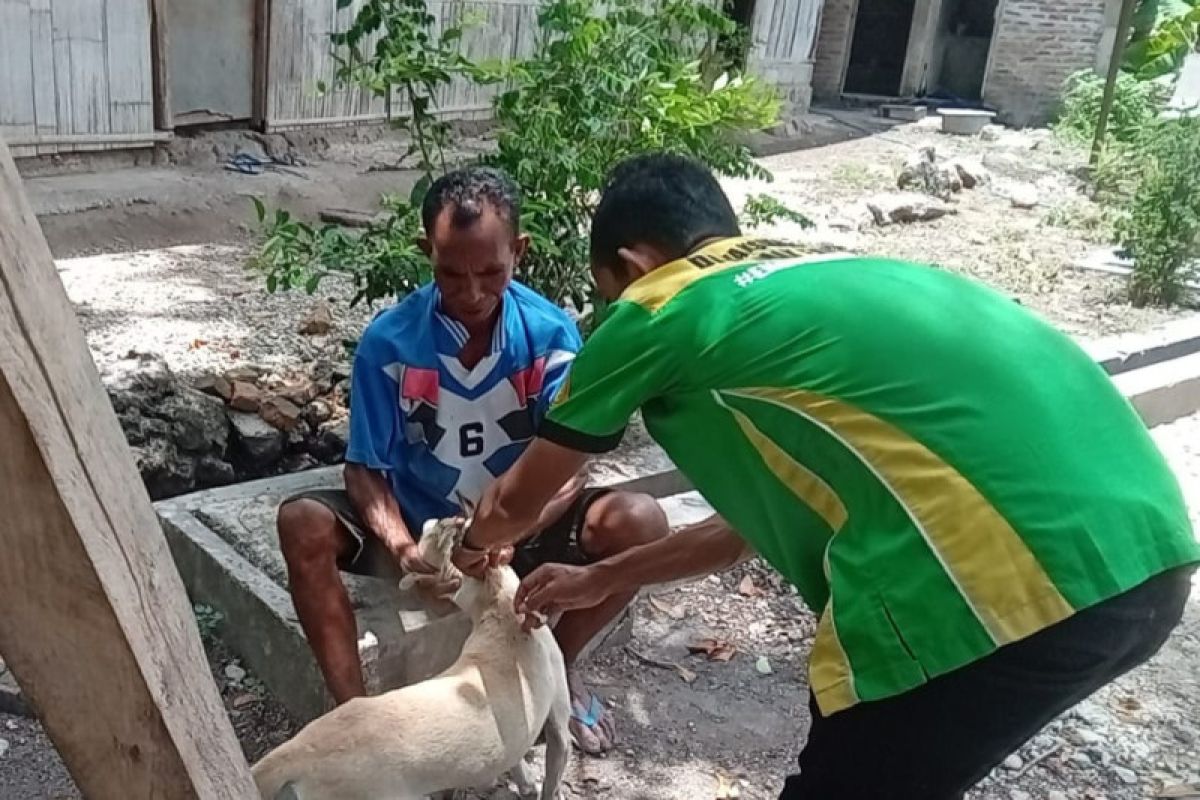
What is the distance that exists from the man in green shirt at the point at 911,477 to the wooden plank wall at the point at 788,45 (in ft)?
44.9

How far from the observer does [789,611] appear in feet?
12.3

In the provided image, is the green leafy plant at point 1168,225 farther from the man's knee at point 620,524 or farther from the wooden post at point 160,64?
the wooden post at point 160,64

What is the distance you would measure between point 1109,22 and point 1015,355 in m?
17.7

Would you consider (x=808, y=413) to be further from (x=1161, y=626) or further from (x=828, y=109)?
(x=828, y=109)

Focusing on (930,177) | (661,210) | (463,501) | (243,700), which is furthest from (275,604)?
(930,177)

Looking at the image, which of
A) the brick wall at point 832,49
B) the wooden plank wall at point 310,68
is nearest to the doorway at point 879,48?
the brick wall at point 832,49

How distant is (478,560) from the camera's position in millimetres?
2375

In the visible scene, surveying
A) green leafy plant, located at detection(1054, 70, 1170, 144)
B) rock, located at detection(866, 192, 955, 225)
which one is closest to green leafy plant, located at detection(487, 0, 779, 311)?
rock, located at detection(866, 192, 955, 225)

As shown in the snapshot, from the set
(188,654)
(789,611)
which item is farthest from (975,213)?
(188,654)

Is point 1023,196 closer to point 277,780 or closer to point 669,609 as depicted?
point 669,609

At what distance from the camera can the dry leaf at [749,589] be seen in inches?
151

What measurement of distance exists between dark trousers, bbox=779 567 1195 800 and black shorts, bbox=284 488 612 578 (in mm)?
1166

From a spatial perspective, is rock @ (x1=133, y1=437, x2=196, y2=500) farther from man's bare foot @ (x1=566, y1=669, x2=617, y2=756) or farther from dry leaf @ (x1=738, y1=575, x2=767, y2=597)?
dry leaf @ (x1=738, y1=575, x2=767, y2=597)

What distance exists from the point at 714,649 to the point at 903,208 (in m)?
7.13
